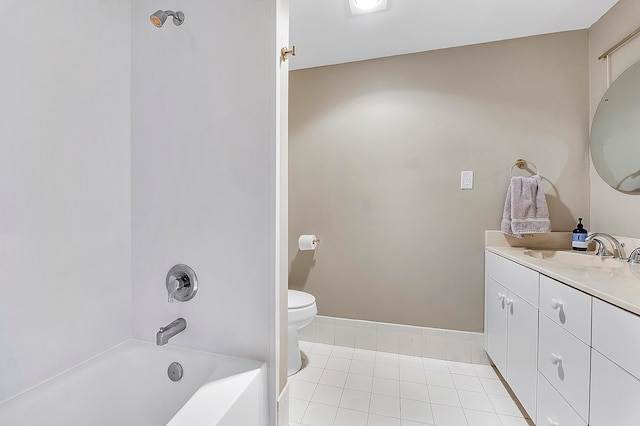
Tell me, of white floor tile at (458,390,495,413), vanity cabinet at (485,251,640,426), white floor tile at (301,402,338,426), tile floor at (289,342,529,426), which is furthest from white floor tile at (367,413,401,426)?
vanity cabinet at (485,251,640,426)

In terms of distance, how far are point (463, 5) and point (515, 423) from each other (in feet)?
7.37

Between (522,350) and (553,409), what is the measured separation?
0.30 meters

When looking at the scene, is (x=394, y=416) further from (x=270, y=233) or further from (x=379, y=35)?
(x=379, y=35)

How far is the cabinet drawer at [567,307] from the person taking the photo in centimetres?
98

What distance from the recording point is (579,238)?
1.68m

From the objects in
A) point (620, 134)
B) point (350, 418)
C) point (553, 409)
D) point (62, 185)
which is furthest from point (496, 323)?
point (62, 185)

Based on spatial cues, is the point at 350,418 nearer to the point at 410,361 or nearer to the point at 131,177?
the point at 410,361

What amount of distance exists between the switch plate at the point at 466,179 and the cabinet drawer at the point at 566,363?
98 centimetres

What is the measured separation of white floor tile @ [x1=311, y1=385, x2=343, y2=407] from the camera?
1591 millimetres

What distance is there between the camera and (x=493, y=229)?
1946 mm

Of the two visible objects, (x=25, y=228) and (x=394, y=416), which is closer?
(x=25, y=228)

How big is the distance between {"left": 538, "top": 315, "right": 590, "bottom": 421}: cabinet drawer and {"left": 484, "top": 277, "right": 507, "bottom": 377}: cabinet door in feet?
1.23

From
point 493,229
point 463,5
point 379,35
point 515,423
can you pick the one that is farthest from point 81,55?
point 515,423

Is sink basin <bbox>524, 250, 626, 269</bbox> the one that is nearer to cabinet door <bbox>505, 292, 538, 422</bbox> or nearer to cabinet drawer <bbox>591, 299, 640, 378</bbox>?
cabinet door <bbox>505, 292, 538, 422</bbox>
